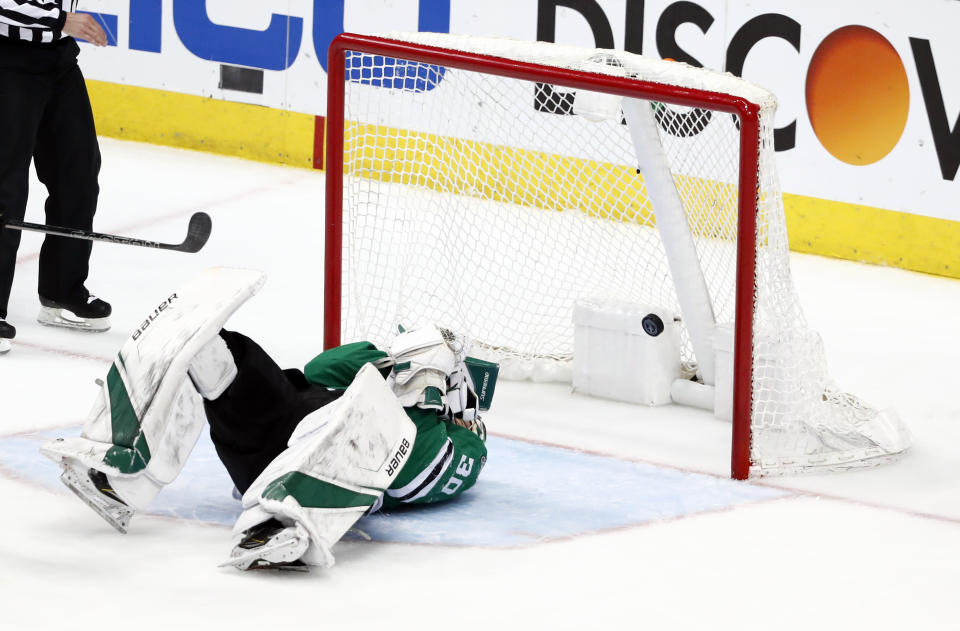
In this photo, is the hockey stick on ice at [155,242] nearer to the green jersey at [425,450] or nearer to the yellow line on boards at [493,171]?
the yellow line on boards at [493,171]

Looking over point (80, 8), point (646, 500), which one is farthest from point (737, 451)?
point (80, 8)

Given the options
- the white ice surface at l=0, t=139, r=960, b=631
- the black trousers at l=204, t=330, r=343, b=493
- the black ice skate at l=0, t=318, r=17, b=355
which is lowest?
the white ice surface at l=0, t=139, r=960, b=631

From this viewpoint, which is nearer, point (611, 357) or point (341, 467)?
point (341, 467)

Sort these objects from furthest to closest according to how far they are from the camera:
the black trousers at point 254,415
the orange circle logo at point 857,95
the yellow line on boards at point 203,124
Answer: the yellow line on boards at point 203,124 → the orange circle logo at point 857,95 → the black trousers at point 254,415

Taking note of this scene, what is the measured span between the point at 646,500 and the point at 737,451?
274 mm

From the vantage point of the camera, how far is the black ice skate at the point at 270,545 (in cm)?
264

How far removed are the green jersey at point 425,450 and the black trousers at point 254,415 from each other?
0.77ft

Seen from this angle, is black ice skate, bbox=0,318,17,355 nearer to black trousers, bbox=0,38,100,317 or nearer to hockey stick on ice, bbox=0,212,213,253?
black trousers, bbox=0,38,100,317

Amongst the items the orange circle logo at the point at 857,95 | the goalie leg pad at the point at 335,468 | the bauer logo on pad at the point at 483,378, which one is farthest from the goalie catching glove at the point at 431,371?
the orange circle logo at the point at 857,95

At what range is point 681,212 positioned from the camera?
3877 mm

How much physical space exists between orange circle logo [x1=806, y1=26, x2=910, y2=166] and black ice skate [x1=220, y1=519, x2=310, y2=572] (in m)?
3.40

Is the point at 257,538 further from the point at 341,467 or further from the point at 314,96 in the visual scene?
the point at 314,96

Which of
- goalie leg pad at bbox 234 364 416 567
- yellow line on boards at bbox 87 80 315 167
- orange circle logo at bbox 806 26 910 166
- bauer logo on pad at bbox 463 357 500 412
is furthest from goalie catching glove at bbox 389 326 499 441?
yellow line on boards at bbox 87 80 315 167

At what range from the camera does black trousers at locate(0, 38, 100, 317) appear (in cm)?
420
